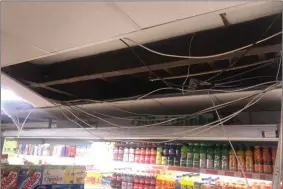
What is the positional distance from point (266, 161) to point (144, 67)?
4.29 ft

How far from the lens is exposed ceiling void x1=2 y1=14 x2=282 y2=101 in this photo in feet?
5.22

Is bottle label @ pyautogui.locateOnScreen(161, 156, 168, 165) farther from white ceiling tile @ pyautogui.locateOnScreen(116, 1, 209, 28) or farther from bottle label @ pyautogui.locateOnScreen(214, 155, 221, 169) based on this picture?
white ceiling tile @ pyautogui.locateOnScreen(116, 1, 209, 28)

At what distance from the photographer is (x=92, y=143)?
355 cm

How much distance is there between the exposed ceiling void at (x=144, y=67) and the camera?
1590 millimetres

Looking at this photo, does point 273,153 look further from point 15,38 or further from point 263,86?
point 15,38

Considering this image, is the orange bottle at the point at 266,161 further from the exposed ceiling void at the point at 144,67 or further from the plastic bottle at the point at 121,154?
the plastic bottle at the point at 121,154

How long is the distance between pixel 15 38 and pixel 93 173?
7.35 ft

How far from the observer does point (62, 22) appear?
1.40 m

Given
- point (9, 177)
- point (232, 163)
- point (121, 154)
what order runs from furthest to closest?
1. point (121, 154)
2. point (232, 163)
3. point (9, 177)

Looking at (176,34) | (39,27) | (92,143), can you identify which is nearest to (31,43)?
(39,27)

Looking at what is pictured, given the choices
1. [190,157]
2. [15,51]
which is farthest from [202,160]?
[15,51]

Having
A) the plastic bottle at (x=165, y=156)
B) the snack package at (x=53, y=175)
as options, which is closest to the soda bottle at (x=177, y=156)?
the plastic bottle at (x=165, y=156)

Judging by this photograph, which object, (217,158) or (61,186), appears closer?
(61,186)

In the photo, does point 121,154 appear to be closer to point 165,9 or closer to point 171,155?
point 171,155
